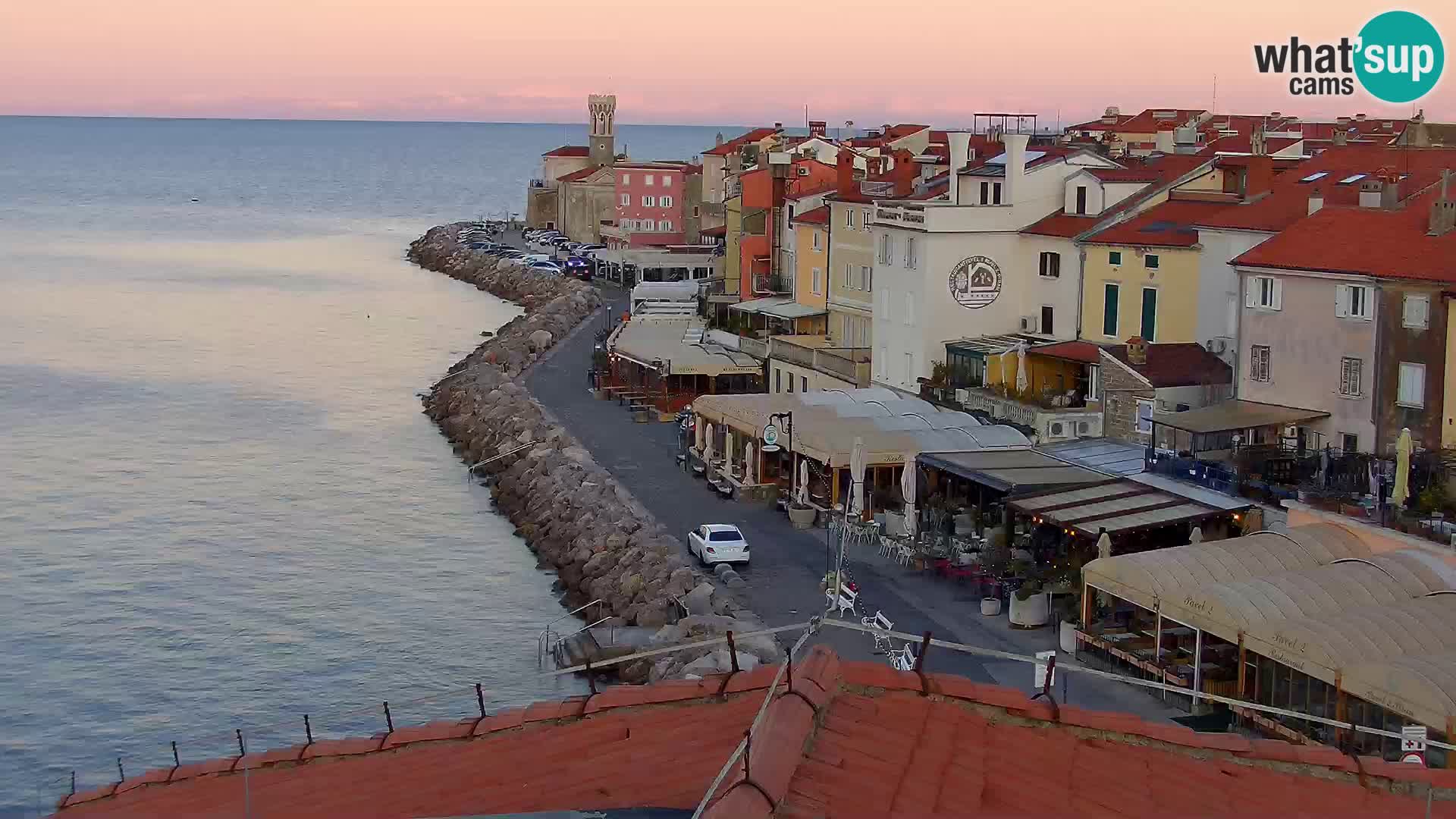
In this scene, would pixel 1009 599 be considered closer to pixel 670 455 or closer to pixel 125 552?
pixel 670 455

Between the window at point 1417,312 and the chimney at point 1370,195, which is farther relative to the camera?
the chimney at point 1370,195

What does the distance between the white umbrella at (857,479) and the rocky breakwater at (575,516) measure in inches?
118

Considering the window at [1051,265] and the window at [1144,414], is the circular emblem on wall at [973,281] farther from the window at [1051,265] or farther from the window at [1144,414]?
the window at [1144,414]

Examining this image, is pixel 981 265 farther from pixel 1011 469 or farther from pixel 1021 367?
pixel 1011 469

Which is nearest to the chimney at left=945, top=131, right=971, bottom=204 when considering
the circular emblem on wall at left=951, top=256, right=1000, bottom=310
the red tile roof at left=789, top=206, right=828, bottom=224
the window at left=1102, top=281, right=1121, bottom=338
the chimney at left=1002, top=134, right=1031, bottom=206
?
the chimney at left=1002, top=134, right=1031, bottom=206

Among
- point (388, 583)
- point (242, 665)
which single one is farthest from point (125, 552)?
point (242, 665)

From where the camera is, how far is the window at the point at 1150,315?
32312 millimetres

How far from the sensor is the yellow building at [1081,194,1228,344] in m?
31.5

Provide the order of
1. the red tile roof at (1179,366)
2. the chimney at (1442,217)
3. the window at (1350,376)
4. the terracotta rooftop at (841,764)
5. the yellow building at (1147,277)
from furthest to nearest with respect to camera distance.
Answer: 1. the yellow building at (1147,277)
2. the red tile roof at (1179,366)
3. the window at (1350,376)
4. the chimney at (1442,217)
5. the terracotta rooftop at (841,764)

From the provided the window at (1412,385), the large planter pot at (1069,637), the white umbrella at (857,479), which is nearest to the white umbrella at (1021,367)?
the white umbrella at (857,479)

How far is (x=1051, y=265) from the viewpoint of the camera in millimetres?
35281

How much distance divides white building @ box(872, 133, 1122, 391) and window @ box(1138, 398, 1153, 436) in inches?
224

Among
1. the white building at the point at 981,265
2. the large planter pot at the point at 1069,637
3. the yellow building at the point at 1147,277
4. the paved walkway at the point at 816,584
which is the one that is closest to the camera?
the paved walkway at the point at 816,584

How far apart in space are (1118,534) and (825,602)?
421cm
